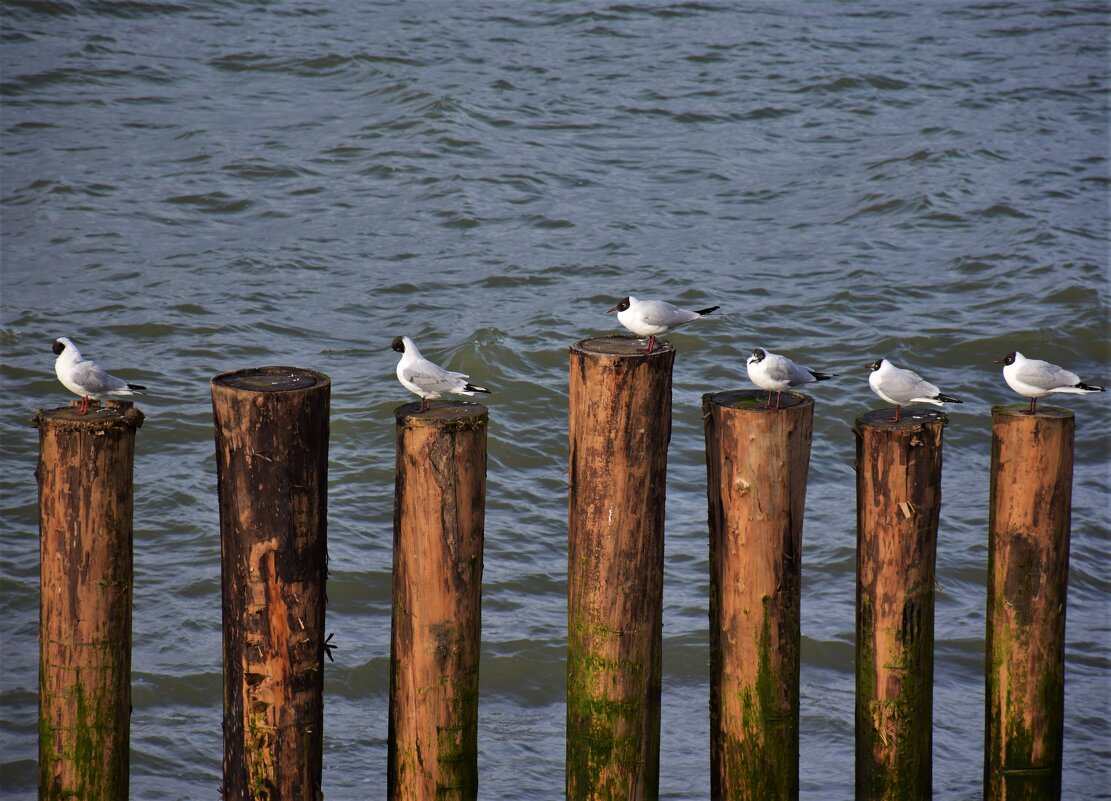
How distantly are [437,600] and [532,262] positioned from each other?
10173 mm

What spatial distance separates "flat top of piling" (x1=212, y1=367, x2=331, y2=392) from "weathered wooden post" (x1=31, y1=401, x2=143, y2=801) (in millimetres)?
476

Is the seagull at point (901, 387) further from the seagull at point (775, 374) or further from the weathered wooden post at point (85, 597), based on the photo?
the weathered wooden post at point (85, 597)

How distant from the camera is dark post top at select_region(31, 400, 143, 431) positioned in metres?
5.32

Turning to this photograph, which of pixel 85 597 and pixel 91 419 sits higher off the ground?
pixel 91 419

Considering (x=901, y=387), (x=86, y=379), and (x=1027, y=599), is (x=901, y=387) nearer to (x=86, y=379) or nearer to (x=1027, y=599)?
(x=1027, y=599)

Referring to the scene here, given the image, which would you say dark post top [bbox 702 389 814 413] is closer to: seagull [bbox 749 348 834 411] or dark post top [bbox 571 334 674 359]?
seagull [bbox 749 348 834 411]

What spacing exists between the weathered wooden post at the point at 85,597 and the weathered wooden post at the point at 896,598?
3183mm

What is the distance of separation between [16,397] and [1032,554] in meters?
9.44

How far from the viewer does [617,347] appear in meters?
5.74

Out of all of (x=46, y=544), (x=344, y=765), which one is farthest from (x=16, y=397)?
(x=46, y=544)

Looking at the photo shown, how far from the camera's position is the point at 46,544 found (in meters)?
5.44

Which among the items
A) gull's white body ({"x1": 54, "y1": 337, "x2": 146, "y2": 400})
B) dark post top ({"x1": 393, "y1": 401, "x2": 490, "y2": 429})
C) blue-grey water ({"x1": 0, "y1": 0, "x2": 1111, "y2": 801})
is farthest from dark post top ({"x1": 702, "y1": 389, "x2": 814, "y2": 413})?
gull's white body ({"x1": 54, "y1": 337, "x2": 146, "y2": 400})

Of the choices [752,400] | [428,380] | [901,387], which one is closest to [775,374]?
[752,400]

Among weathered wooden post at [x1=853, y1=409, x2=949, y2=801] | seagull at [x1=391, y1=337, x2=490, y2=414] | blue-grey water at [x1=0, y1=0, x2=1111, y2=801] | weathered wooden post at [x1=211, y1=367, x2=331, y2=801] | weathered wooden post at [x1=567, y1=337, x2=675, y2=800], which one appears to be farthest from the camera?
blue-grey water at [x1=0, y1=0, x2=1111, y2=801]
